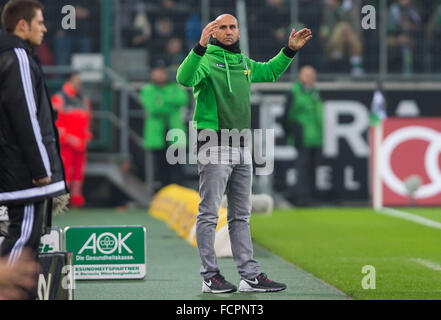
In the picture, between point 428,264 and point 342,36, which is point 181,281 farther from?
point 342,36

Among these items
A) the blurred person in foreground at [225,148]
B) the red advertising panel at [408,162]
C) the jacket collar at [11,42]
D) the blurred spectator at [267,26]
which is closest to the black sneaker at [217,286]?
the blurred person in foreground at [225,148]

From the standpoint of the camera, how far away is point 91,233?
831cm

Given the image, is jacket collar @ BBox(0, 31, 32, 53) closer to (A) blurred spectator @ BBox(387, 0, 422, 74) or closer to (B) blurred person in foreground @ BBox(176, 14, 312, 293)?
(B) blurred person in foreground @ BBox(176, 14, 312, 293)

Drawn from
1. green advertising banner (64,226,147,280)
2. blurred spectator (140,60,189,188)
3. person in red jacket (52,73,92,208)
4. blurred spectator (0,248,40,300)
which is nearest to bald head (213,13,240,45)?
green advertising banner (64,226,147,280)

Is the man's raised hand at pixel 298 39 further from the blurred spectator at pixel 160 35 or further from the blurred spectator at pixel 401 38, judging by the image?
the blurred spectator at pixel 401 38

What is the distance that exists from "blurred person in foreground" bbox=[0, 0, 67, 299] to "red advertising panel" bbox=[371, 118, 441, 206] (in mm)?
12284

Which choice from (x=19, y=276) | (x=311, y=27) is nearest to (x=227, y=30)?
(x=19, y=276)

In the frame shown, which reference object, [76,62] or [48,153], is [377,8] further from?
[48,153]

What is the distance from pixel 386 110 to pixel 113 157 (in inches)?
190

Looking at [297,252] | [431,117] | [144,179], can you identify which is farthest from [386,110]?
[297,252]

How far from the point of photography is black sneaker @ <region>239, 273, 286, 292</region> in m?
7.43

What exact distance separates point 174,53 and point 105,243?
10.0 meters

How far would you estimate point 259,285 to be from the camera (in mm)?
7453
